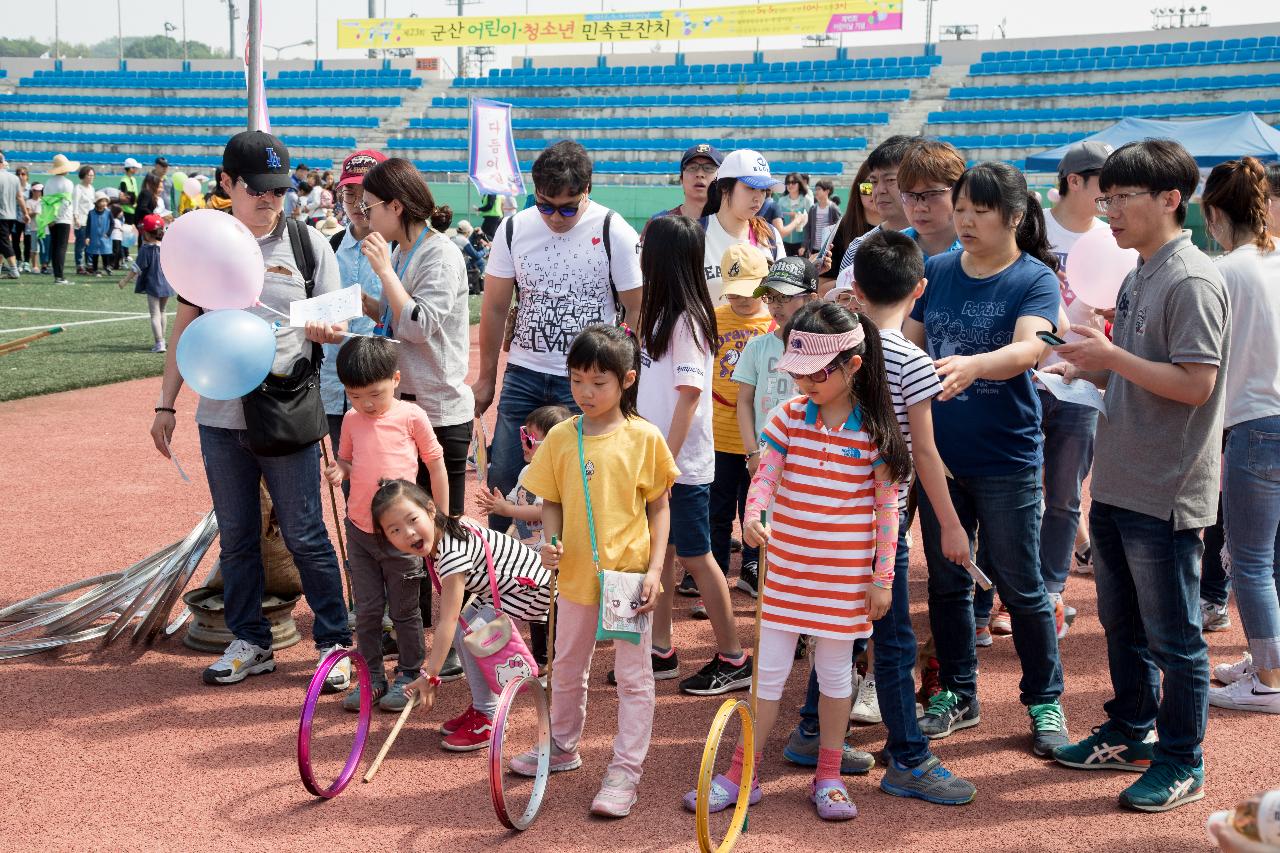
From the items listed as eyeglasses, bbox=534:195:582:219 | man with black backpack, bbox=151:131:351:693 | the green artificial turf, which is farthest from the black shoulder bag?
the green artificial turf

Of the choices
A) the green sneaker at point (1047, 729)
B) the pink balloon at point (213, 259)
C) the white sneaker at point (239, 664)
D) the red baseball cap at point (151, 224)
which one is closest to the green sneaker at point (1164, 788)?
the green sneaker at point (1047, 729)

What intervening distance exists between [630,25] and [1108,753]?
4155cm

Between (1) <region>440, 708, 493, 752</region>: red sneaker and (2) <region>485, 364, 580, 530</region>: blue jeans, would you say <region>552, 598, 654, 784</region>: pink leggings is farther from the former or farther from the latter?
(2) <region>485, 364, 580, 530</region>: blue jeans

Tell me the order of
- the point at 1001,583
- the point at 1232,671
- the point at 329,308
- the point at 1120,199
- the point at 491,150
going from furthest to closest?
the point at 491,150
the point at 1232,671
the point at 329,308
the point at 1001,583
the point at 1120,199

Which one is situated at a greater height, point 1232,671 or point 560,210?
point 560,210

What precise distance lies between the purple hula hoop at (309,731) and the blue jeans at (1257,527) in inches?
130

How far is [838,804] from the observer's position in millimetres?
3654

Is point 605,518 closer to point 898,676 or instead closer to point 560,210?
point 898,676

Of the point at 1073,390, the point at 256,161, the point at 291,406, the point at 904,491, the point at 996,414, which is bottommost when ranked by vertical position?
the point at 904,491

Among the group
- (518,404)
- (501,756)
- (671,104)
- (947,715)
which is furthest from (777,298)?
(671,104)

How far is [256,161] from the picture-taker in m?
4.53

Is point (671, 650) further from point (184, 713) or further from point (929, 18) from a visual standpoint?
point (929, 18)

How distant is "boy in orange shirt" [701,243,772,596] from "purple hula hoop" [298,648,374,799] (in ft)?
6.66

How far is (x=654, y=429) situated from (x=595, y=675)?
57.5 inches
